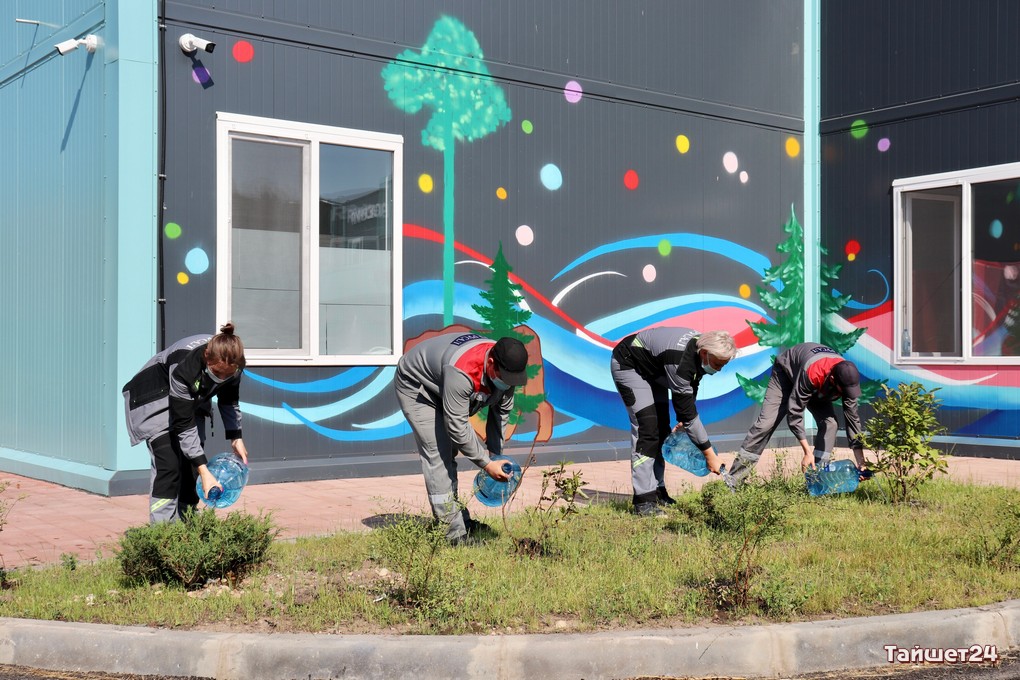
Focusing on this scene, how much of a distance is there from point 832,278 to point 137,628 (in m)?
12.0

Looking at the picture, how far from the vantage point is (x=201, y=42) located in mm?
10031

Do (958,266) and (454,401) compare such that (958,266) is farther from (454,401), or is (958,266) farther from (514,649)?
(514,649)

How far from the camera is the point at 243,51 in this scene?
10.5 metres

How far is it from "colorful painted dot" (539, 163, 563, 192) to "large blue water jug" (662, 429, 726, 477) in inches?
207

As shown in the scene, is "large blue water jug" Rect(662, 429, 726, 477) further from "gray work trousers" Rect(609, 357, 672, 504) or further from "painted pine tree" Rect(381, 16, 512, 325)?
"painted pine tree" Rect(381, 16, 512, 325)

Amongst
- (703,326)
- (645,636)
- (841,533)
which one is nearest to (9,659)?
(645,636)

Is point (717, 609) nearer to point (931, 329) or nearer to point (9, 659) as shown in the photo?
point (9, 659)

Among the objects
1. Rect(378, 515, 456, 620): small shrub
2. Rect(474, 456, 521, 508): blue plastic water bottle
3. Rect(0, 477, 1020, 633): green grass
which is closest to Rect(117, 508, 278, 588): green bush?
Rect(0, 477, 1020, 633): green grass

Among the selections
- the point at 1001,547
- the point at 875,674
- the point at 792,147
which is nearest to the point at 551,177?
the point at 792,147

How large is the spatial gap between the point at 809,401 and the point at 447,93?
549 cm

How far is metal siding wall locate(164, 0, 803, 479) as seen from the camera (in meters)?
10.4

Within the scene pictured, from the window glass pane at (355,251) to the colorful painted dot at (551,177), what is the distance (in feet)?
6.72

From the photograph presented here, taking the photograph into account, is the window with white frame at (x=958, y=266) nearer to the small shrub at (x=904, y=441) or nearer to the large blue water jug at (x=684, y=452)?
the small shrub at (x=904, y=441)

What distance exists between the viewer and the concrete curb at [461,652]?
478cm
